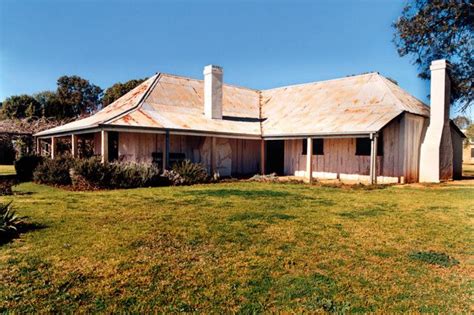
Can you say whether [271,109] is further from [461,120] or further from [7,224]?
[7,224]

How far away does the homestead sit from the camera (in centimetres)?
1661

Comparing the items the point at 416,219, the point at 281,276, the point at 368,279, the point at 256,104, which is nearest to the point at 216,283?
the point at 281,276

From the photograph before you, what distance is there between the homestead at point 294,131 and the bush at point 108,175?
3.48 feet

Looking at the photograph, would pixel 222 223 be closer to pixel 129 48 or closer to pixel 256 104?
pixel 129 48

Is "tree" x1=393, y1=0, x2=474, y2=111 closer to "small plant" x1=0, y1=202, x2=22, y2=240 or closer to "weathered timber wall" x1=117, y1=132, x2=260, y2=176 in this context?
"weathered timber wall" x1=117, y1=132, x2=260, y2=176

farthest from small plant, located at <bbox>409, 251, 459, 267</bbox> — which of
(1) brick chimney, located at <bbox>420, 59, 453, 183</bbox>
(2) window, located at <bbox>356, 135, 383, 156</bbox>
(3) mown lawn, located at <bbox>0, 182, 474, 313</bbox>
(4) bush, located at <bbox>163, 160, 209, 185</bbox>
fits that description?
(1) brick chimney, located at <bbox>420, 59, 453, 183</bbox>

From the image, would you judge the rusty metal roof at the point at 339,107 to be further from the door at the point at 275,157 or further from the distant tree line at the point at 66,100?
the distant tree line at the point at 66,100

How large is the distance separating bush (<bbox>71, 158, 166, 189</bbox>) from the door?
9.37 meters

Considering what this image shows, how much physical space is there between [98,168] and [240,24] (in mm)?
7062

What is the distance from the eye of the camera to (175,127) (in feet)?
54.3

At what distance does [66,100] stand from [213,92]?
1505 inches

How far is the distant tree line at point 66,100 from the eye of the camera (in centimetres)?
4075

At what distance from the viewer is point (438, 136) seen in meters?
17.3

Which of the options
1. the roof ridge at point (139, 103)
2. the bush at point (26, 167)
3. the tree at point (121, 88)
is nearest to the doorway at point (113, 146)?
the roof ridge at point (139, 103)
